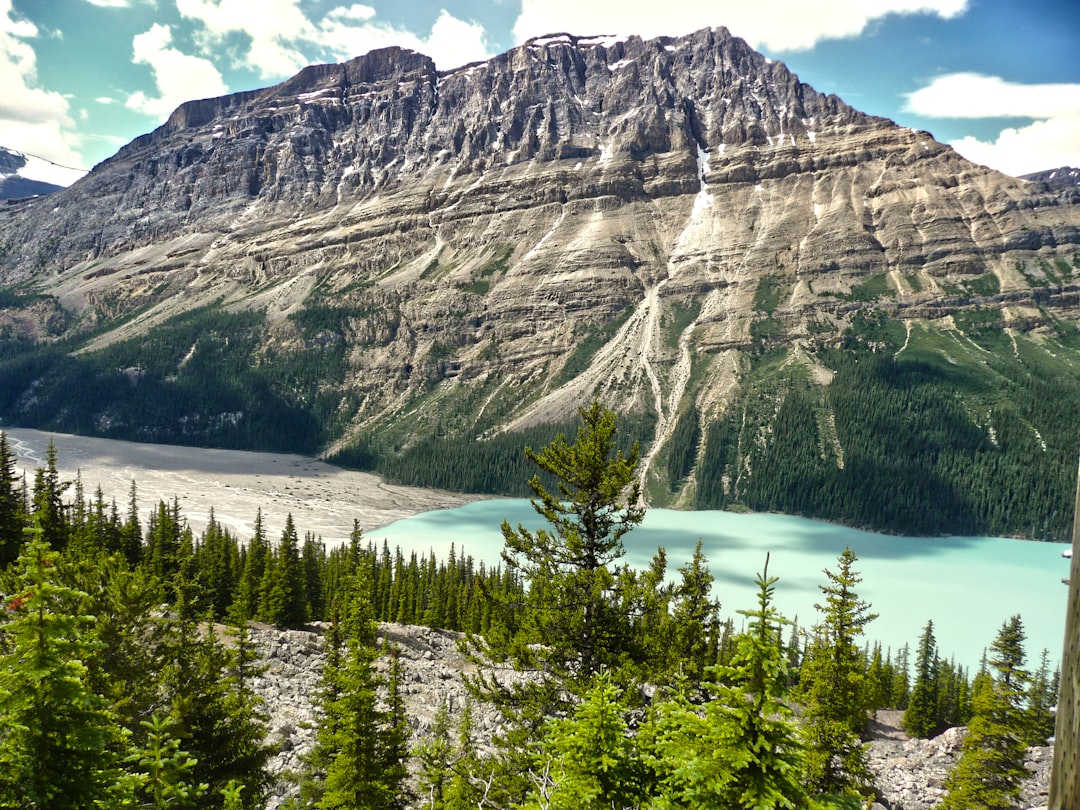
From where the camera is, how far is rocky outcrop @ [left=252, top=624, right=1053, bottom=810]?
2520 cm

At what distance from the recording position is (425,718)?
28922 mm

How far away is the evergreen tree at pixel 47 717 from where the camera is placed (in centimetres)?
809

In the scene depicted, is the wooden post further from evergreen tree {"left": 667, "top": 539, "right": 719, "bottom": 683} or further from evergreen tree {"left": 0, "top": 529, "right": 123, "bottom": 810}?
evergreen tree {"left": 0, "top": 529, "right": 123, "bottom": 810}

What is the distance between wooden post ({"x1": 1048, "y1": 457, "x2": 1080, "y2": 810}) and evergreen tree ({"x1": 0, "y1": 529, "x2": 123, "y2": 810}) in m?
9.53

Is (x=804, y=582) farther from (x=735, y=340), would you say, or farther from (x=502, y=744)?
(x=735, y=340)

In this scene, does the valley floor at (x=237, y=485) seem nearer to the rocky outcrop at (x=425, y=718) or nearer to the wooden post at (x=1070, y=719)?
the rocky outcrop at (x=425, y=718)

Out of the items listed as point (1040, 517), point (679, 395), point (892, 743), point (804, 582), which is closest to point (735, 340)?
point (679, 395)

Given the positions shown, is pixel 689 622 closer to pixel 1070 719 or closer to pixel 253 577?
pixel 1070 719

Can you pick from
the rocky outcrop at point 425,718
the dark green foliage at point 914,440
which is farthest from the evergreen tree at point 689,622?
the dark green foliage at point 914,440

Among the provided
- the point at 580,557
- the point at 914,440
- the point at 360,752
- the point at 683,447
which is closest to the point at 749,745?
the point at 580,557

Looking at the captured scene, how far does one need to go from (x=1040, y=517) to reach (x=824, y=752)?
5703 inches

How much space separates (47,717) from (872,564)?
4870 inches

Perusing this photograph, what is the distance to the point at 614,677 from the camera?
12547 millimetres

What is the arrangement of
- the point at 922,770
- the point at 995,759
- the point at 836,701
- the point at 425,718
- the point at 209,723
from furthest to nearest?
the point at 922,770 < the point at 425,718 < the point at 995,759 < the point at 836,701 < the point at 209,723
